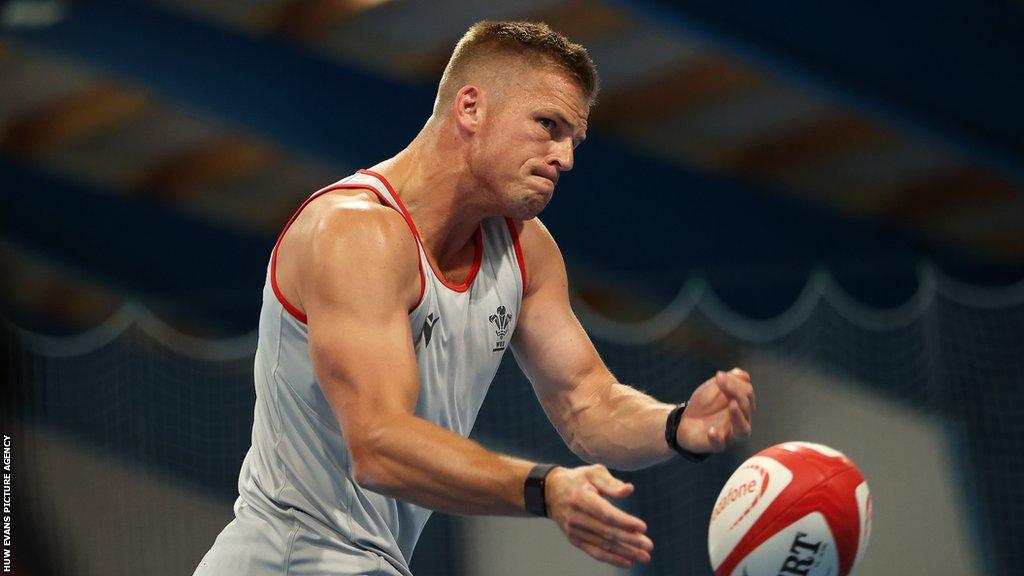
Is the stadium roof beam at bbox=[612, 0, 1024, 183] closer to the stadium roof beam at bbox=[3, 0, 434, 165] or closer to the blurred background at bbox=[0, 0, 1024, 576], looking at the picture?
the blurred background at bbox=[0, 0, 1024, 576]

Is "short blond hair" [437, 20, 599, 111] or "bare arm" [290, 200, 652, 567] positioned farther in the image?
"short blond hair" [437, 20, 599, 111]

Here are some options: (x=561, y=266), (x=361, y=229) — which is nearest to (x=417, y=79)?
(x=561, y=266)

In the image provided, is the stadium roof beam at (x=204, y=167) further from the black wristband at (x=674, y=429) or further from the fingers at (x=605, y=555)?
the fingers at (x=605, y=555)

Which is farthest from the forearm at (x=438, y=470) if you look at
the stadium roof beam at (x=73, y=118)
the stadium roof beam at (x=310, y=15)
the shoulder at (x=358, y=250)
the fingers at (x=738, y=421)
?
the stadium roof beam at (x=73, y=118)

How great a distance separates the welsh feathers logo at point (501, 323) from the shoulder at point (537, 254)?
0.69ft

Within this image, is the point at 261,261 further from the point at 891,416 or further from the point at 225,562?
the point at 225,562

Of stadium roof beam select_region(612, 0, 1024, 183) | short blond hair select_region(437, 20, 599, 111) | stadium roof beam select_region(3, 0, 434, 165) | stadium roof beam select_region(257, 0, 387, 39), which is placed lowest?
short blond hair select_region(437, 20, 599, 111)

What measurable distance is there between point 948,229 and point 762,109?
2.24m

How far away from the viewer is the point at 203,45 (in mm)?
9383

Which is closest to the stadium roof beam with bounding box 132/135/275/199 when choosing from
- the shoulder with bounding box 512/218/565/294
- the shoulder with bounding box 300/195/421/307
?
the shoulder with bounding box 512/218/565/294

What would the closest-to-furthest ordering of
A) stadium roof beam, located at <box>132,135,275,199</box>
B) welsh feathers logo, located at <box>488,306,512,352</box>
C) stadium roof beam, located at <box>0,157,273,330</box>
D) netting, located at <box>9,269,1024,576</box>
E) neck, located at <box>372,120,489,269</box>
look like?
neck, located at <box>372,120,489,269</box> < welsh feathers logo, located at <box>488,306,512,352</box> < netting, located at <box>9,269,1024,576</box> < stadium roof beam, located at <box>132,135,275,199</box> < stadium roof beam, located at <box>0,157,273,330</box>

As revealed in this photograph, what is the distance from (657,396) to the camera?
946cm

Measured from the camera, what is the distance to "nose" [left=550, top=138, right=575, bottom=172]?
330 cm

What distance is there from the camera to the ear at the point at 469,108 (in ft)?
11.1
